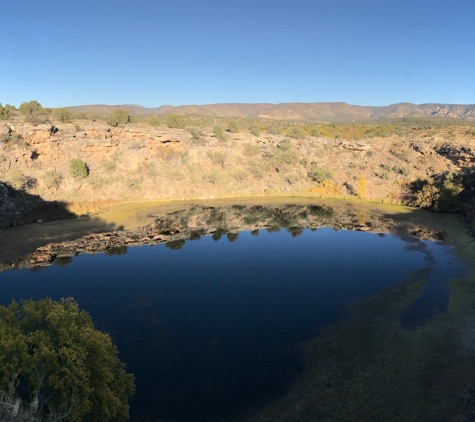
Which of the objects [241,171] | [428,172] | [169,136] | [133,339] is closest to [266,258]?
[133,339]

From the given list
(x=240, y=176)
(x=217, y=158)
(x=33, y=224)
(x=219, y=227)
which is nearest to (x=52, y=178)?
(x=33, y=224)

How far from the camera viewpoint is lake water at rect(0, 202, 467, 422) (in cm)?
1424

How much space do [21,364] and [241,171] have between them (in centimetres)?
4896

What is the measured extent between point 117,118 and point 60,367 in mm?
55102

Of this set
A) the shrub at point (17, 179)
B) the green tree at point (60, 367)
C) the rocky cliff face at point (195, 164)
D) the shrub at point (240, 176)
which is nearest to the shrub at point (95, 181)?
the rocky cliff face at point (195, 164)

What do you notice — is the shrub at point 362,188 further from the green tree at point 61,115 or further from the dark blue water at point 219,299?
the green tree at point 61,115

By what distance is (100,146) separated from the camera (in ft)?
168

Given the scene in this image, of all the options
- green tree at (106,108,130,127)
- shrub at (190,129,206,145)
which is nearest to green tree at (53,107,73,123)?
green tree at (106,108,130,127)

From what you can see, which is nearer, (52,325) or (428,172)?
(52,325)

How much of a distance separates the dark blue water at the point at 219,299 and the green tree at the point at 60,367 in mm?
2685

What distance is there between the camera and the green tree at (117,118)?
58094 millimetres

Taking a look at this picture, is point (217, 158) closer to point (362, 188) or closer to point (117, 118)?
point (117, 118)

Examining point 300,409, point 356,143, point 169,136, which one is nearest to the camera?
point 300,409

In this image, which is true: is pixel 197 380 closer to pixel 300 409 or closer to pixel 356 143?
pixel 300 409
